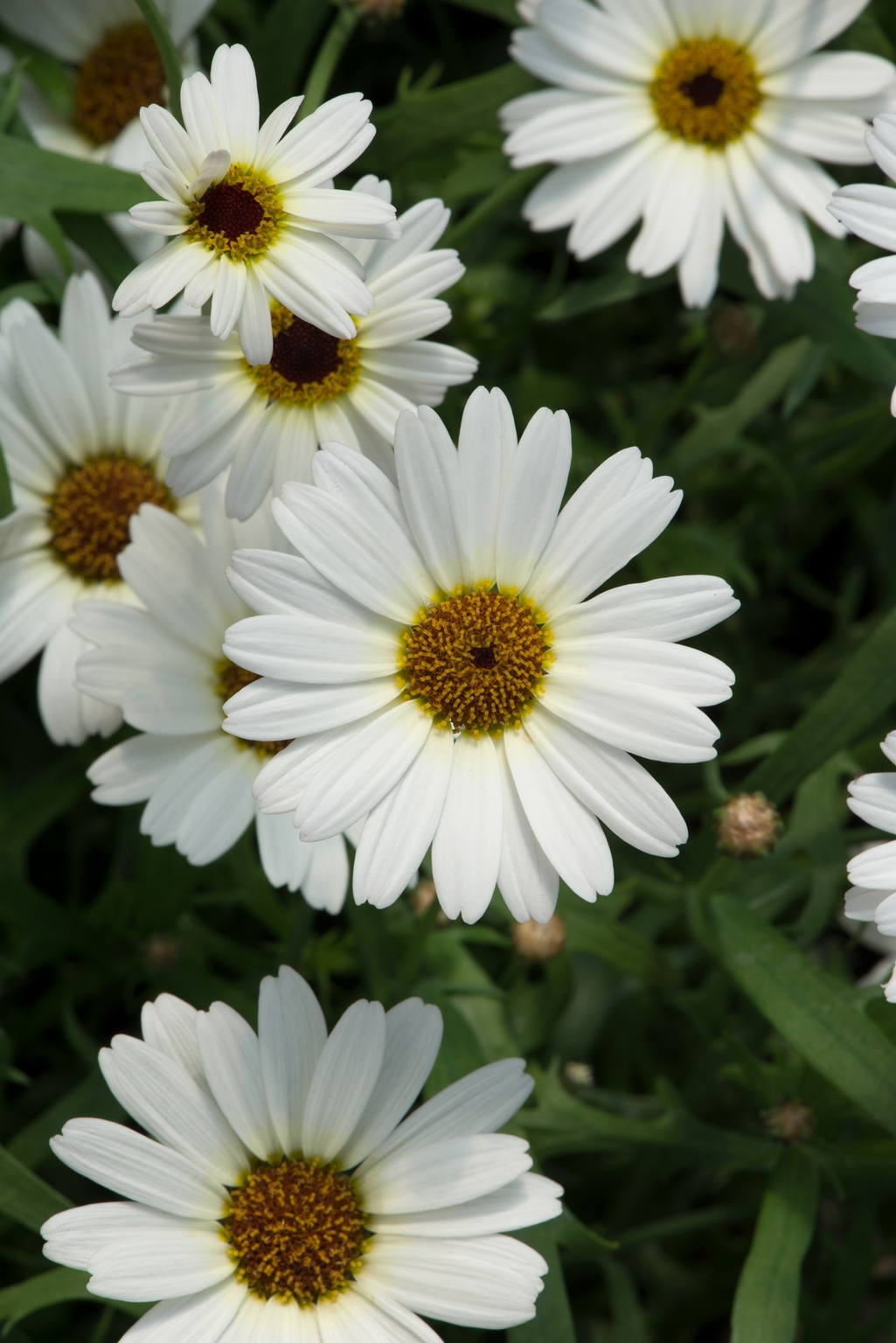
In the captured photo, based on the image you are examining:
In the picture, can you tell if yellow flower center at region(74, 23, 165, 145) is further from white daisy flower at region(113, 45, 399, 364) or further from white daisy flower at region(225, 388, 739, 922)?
white daisy flower at region(225, 388, 739, 922)

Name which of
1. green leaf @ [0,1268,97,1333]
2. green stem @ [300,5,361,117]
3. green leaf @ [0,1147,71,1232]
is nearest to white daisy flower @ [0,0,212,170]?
green stem @ [300,5,361,117]

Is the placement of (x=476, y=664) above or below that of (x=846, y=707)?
below

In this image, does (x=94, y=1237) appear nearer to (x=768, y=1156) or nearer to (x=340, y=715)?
(x=340, y=715)

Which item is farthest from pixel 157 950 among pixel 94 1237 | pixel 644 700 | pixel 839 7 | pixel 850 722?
pixel 839 7

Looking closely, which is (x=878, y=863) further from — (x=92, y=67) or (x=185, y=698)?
(x=92, y=67)

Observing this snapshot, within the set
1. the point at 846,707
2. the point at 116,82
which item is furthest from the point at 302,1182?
the point at 116,82
